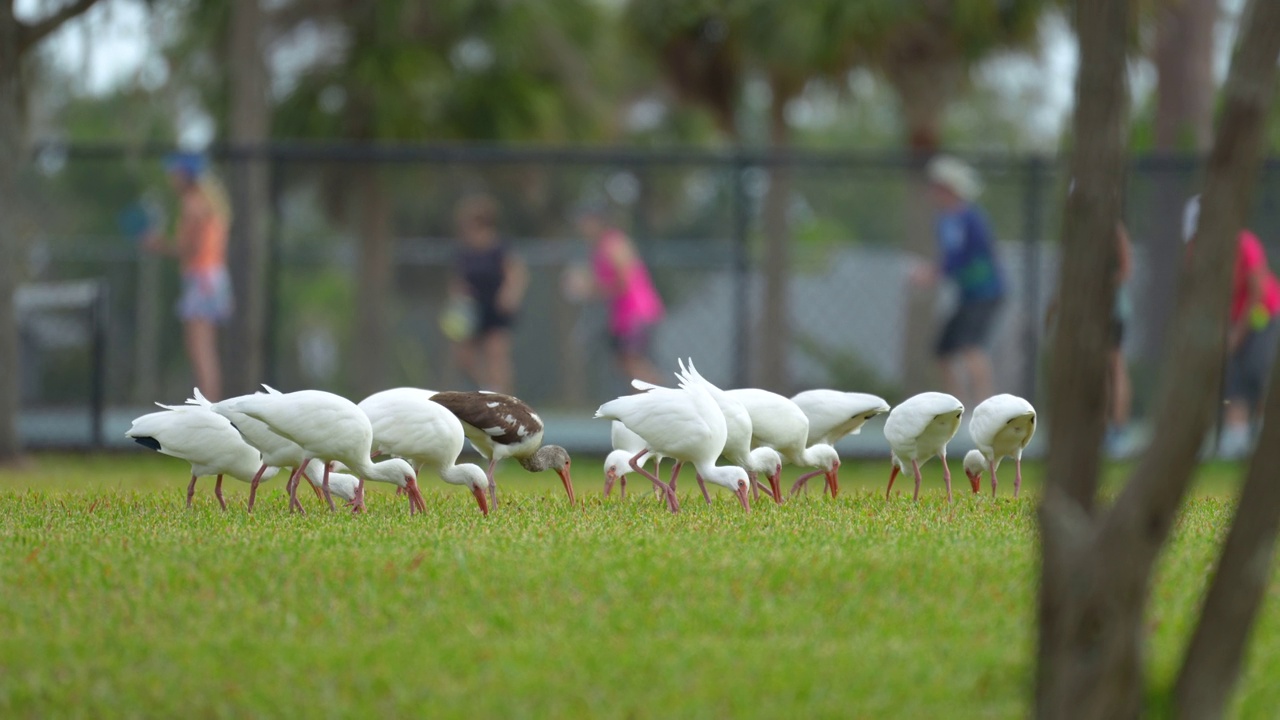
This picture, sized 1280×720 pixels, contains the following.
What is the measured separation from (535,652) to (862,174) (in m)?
28.9

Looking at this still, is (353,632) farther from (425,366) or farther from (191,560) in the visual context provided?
(425,366)

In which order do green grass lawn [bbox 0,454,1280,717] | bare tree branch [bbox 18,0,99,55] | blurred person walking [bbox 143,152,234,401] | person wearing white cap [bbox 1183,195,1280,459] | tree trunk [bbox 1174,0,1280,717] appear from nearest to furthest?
1. tree trunk [bbox 1174,0,1280,717]
2. green grass lawn [bbox 0,454,1280,717]
3. bare tree branch [bbox 18,0,99,55]
4. person wearing white cap [bbox 1183,195,1280,459]
5. blurred person walking [bbox 143,152,234,401]

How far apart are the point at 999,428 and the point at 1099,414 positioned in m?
3.31

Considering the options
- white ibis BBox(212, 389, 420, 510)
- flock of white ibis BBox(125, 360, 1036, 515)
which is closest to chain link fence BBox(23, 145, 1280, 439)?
flock of white ibis BBox(125, 360, 1036, 515)

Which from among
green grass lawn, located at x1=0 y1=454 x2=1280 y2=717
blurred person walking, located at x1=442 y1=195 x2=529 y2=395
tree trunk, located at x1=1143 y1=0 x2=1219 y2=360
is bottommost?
green grass lawn, located at x1=0 y1=454 x2=1280 y2=717

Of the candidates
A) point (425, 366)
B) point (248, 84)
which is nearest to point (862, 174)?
point (425, 366)

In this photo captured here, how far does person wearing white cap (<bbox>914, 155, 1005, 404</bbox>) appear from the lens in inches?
520

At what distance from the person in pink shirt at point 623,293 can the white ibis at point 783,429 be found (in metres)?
7.08

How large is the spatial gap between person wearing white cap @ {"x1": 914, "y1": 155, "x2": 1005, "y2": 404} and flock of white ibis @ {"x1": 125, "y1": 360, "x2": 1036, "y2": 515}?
5.67 meters

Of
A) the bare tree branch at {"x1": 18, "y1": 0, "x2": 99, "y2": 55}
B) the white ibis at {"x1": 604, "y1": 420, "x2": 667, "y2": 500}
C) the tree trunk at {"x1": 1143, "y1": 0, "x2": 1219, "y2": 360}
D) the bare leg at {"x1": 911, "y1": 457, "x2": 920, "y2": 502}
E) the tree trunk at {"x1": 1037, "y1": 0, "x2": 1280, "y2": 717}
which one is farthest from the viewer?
the tree trunk at {"x1": 1143, "y1": 0, "x2": 1219, "y2": 360}

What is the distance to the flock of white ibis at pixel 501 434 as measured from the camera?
6.56 meters

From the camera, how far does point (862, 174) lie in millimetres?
32594

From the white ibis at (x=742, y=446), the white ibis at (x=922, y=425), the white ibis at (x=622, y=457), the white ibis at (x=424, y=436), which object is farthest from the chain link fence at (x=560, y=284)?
the white ibis at (x=424, y=436)

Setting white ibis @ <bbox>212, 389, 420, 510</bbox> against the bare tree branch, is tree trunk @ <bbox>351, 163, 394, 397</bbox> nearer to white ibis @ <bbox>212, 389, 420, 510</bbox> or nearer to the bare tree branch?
the bare tree branch
